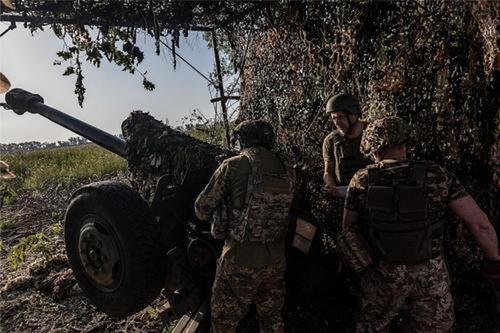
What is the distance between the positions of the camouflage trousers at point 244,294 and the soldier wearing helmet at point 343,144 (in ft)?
3.51

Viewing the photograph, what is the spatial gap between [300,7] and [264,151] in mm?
2570

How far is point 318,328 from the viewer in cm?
319

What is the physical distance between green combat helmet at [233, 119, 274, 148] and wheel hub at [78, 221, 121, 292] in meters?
1.30

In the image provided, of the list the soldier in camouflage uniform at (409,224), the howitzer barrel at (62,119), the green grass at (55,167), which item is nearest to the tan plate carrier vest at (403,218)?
the soldier in camouflage uniform at (409,224)

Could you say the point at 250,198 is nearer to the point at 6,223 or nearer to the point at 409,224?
the point at 409,224

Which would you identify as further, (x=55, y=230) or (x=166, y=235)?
(x=55, y=230)

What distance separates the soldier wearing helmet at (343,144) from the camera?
3400 mm

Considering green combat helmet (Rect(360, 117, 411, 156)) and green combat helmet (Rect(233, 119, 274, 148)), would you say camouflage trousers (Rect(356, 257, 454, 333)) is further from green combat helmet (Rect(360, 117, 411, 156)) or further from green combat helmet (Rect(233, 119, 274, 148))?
green combat helmet (Rect(233, 119, 274, 148))

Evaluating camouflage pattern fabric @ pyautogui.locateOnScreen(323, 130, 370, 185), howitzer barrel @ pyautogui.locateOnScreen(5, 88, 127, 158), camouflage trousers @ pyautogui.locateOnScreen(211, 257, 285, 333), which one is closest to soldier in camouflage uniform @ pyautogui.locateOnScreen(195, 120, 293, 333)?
camouflage trousers @ pyautogui.locateOnScreen(211, 257, 285, 333)

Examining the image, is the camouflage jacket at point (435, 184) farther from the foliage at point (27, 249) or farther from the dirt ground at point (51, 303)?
the foliage at point (27, 249)

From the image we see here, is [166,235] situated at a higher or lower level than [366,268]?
higher

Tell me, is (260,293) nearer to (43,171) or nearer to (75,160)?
(43,171)

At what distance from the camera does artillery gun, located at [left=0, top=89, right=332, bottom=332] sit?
114 inches

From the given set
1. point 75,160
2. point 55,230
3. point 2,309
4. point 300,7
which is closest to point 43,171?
point 75,160
